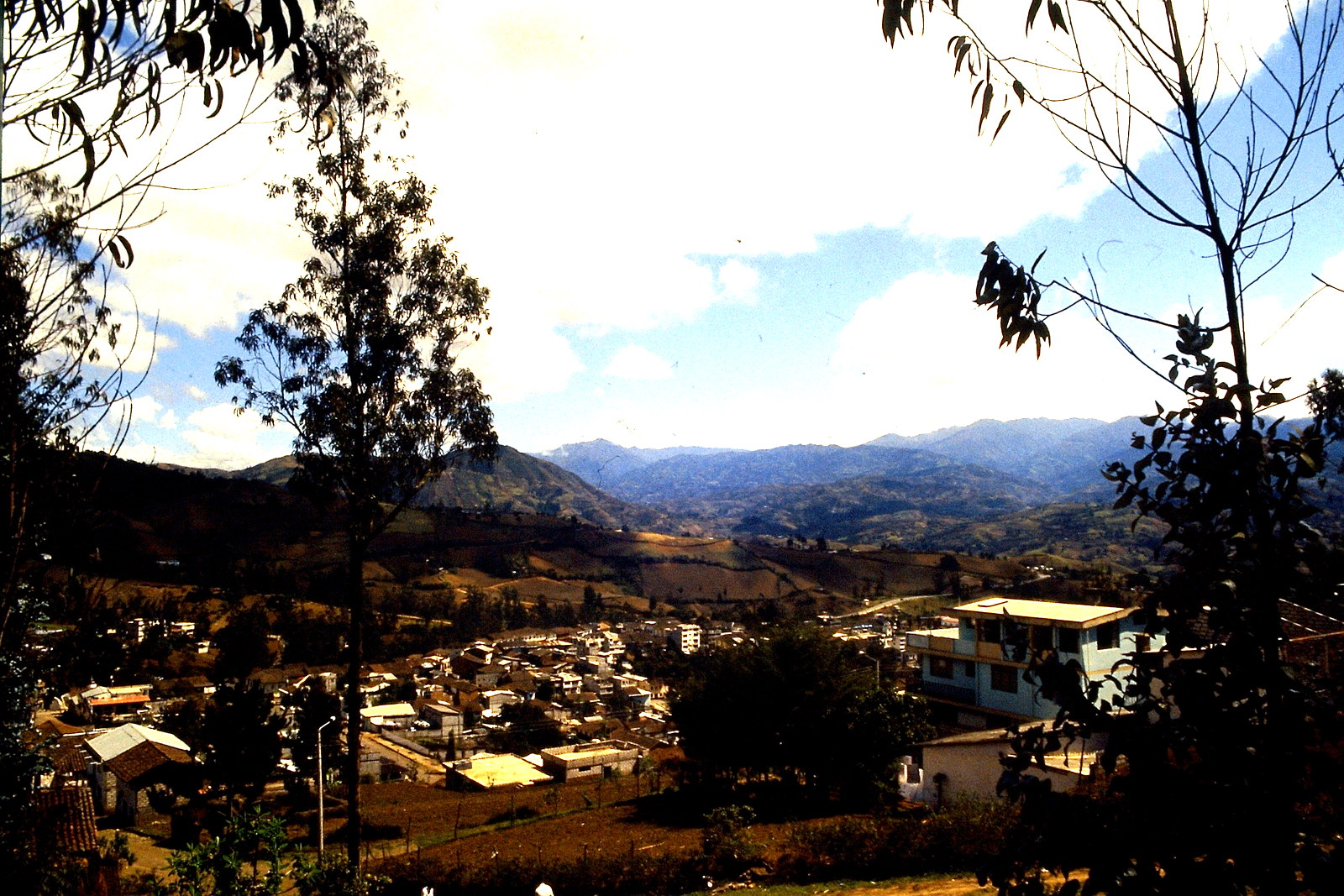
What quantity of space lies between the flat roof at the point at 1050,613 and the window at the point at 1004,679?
1.55 m

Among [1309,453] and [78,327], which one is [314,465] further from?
[1309,453]

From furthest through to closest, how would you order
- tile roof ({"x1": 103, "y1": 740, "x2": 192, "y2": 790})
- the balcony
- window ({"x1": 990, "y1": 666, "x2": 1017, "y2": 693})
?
the balcony, tile roof ({"x1": 103, "y1": 740, "x2": 192, "y2": 790}), window ({"x1": 990, "y1": 666, "x2": 1017, "y2": 693})

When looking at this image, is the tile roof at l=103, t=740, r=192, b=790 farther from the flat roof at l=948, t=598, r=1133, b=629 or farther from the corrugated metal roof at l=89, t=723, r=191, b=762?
the flat roof at l=948, t=598, r=1133, b=629

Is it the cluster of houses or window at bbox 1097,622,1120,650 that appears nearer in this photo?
window at bbox 1097,622,1120,650

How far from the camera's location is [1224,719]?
2.36 m

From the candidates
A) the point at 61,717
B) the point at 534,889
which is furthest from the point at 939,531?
the point at 534,889

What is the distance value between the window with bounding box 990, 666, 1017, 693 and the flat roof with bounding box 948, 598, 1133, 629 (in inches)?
60.9

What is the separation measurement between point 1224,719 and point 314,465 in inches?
473

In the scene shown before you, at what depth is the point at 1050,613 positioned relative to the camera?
872 inches

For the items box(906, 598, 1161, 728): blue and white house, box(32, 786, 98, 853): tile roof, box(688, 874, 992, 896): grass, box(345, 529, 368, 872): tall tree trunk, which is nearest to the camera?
box(32, 786, 98, 853): tile roof

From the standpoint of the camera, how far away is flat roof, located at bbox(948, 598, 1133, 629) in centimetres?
2059

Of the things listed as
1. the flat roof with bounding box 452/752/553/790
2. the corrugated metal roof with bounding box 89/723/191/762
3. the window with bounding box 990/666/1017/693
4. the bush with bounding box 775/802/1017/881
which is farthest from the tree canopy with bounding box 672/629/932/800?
the corrugated metal roof with bounding box 89/723/191/762

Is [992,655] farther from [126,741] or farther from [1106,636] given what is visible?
[126,741]

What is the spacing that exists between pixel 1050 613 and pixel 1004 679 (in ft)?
10.1
